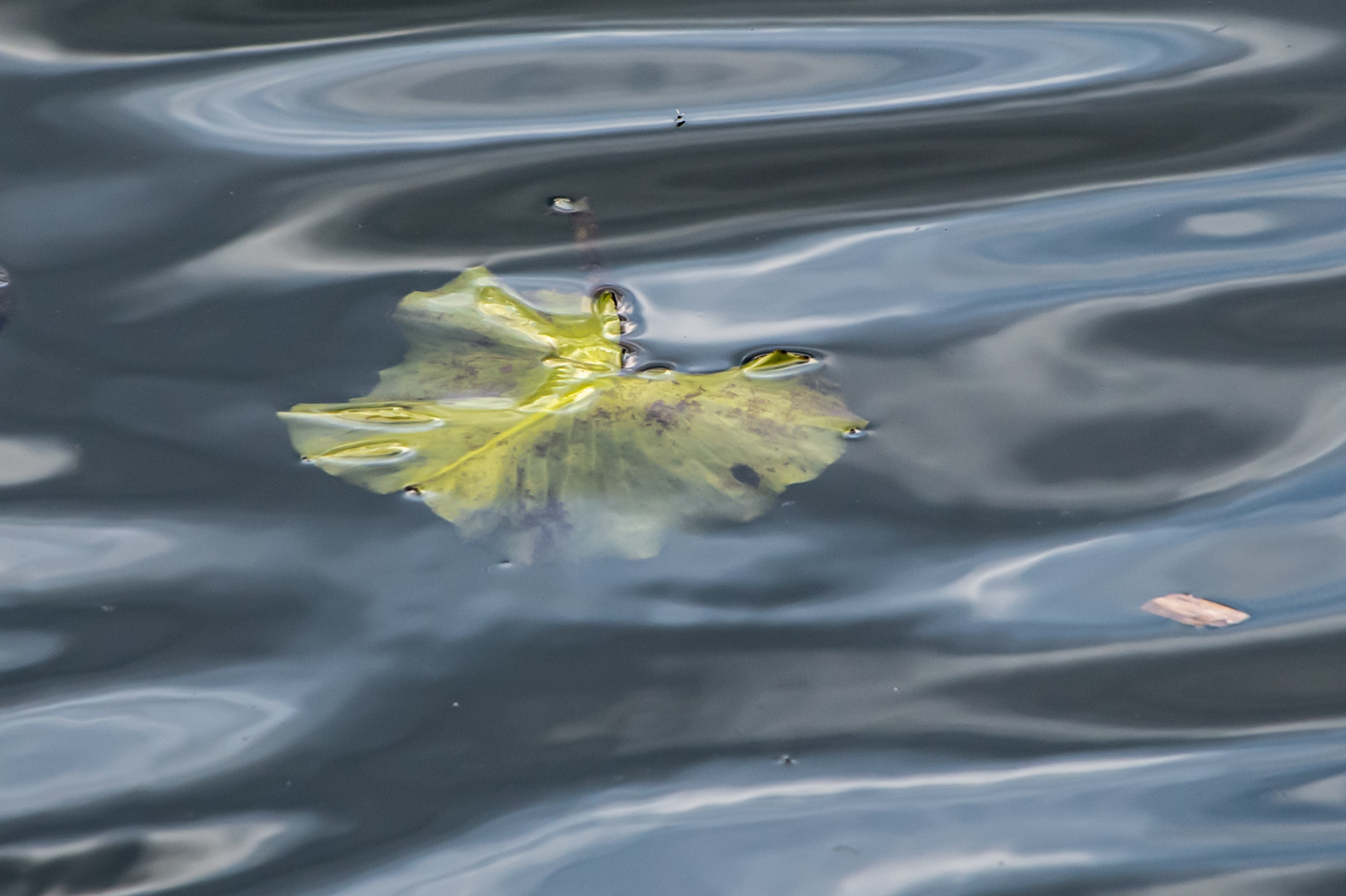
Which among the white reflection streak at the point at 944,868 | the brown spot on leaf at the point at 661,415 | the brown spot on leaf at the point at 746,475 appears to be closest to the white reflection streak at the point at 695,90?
the brown spot on leaf at the point at 661,415

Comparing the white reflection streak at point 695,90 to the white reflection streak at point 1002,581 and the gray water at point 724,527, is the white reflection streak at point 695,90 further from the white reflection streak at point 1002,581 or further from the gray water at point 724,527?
the white reflection streak at point 1002,581

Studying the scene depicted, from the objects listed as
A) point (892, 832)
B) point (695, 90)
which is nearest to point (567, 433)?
point (892, 832)

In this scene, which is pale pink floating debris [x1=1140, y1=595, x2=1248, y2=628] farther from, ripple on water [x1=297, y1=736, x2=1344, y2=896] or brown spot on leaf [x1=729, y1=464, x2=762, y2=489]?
brown spot on leaf [x1=729, y1=464, x2=762, y2=489]

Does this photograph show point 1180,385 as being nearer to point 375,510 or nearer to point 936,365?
point 936,365

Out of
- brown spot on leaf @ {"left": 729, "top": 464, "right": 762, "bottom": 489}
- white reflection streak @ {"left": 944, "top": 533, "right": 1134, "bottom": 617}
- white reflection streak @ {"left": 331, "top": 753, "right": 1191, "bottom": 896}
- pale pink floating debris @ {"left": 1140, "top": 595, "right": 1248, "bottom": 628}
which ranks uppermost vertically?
brown spot on leaf @ {"left": 729, "top": 464, "right": 762, "bottom": 489}

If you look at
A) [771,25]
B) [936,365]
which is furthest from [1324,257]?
[771,25]

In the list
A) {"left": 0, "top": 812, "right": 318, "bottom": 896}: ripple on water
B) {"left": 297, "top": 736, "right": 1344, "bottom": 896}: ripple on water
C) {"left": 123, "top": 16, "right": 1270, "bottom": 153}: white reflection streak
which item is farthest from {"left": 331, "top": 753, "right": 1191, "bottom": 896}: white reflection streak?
{"left": 123, "top": 16, "right": 1270, "bottom": 153}: white reflection streak

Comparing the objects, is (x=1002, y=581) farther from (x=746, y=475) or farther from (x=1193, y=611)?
(x=746, y=475)
